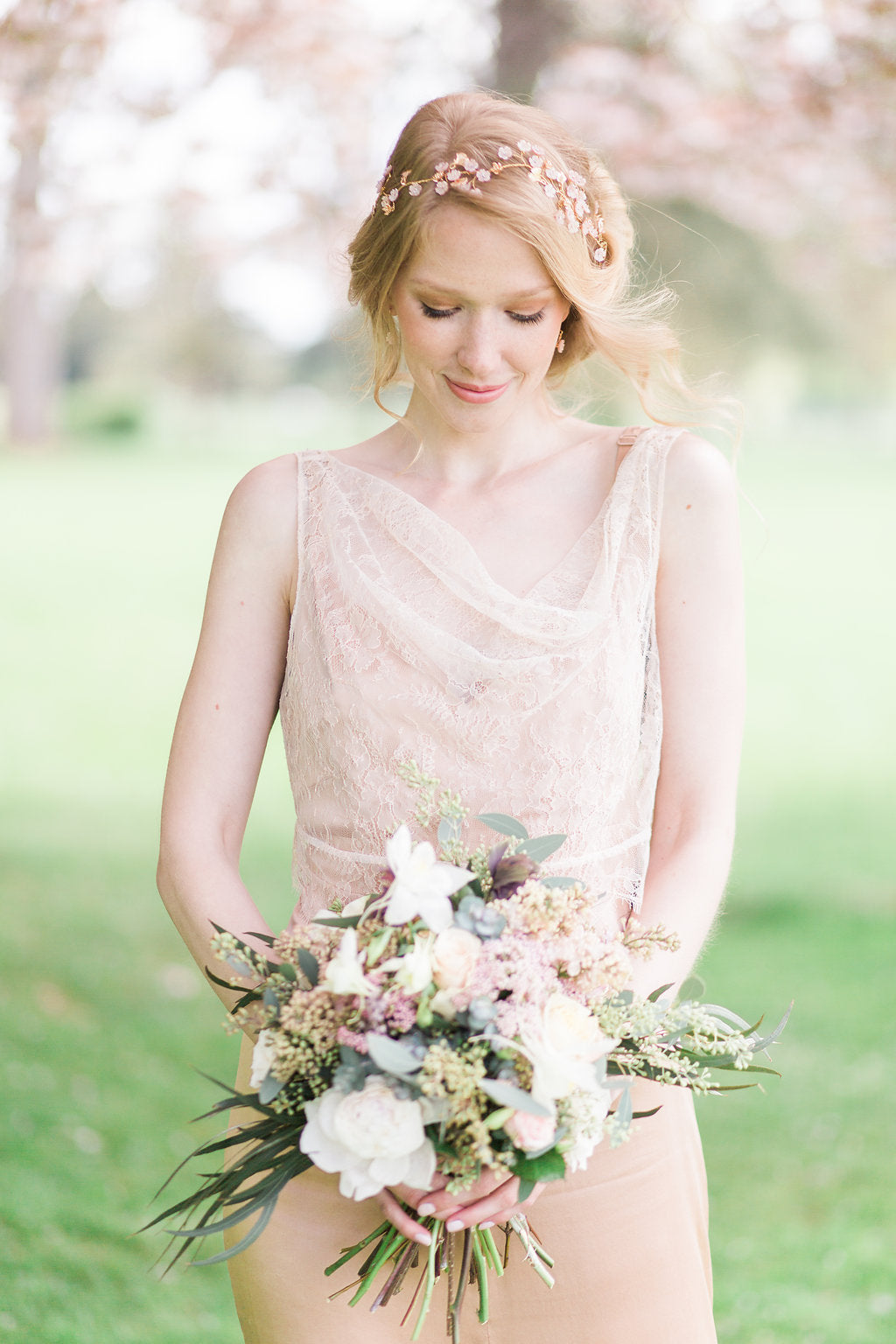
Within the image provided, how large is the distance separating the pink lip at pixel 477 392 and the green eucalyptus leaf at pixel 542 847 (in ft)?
2.61

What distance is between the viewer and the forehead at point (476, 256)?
2.27 meters

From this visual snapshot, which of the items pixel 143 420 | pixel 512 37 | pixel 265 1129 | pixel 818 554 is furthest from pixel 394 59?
pixel 143 420

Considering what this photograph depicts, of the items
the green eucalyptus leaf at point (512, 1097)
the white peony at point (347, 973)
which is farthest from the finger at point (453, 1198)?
the white peony at point (347, 973)

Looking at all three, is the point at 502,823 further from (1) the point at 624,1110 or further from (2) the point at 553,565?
(2) the point at 553,565

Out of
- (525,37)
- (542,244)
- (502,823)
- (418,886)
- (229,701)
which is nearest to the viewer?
(418,886)

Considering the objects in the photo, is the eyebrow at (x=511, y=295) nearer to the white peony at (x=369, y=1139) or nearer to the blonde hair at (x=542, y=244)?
the blonde hair at (x=542, y=244)

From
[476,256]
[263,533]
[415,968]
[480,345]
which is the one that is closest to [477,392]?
[480,345]

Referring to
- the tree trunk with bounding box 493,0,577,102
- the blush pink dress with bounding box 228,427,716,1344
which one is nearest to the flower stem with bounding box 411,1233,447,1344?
the blush pink dress with bounding box 228,427,716,1344

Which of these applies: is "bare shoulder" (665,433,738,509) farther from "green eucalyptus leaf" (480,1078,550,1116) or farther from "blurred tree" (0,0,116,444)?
"blurred tree" (0,0,116,444)

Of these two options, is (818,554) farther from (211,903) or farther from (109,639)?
(211,903)

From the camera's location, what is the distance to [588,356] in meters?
2.62

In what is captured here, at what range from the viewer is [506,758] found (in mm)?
2312

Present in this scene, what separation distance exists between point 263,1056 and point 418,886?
1.03 ft

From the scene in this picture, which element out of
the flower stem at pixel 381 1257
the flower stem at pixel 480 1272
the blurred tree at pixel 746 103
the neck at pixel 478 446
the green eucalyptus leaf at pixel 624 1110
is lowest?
the flower stem at pixel 480 1272
